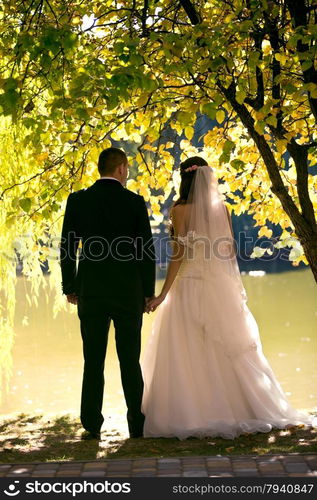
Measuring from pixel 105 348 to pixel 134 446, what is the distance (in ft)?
2.19

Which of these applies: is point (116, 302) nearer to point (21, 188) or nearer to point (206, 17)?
point (206, 17)

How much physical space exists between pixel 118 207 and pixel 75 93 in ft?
2.89

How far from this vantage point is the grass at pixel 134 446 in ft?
15.0

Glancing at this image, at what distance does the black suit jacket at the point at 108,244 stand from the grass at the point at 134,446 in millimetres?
953

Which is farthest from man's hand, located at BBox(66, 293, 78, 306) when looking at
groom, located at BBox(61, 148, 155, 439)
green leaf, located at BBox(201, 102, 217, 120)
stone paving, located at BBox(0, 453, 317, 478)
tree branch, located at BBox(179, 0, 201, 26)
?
tree branch, located at BBox(179, 0, 201, 26)

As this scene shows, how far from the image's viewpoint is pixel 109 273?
16.5 feet

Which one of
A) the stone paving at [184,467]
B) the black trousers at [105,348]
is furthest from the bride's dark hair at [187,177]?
the stone paving at [184,467]

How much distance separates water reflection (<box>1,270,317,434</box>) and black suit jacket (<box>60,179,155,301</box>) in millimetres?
1242

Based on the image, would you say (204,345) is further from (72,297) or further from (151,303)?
(72,297)

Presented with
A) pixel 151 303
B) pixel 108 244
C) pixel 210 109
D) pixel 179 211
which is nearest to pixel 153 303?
pixel 151 303

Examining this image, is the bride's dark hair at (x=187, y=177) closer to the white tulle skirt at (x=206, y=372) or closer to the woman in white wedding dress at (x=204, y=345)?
the woman in white wedding dress at (x=204, y=345)

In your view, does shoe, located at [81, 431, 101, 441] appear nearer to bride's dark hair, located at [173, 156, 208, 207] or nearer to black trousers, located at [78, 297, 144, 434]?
black trousers, located at [78, 297, 144, 434]

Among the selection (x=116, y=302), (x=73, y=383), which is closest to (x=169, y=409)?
(x=116, y=302)
